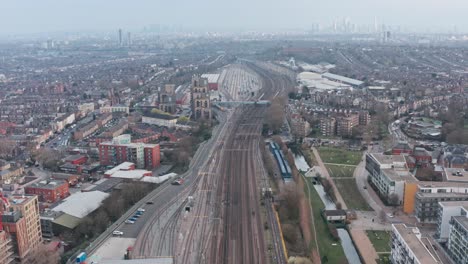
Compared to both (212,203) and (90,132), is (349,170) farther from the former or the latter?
(90,132)

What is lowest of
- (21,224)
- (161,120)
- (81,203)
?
(81,203)

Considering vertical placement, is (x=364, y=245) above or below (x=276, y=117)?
below

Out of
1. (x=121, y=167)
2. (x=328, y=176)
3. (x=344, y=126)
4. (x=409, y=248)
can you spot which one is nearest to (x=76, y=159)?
(x=121, y=167)

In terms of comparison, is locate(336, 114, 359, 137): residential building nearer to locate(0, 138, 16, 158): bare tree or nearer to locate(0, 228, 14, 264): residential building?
locate(0, 138, 16, 158): bare tree

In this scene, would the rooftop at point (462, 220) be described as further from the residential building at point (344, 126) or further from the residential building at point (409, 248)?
the residential building at point (344, 126)

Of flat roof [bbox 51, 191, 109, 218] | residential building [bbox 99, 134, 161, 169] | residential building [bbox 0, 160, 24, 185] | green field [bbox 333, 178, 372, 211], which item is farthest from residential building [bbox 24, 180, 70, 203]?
green field [bbox 333, 178, 372, 211]

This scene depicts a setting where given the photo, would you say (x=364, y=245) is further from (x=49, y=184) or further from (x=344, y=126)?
(x=344, y=126)

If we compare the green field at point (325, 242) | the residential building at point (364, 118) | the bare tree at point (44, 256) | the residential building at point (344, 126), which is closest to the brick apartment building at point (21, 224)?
the bare tree at point (44, 256)
